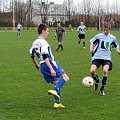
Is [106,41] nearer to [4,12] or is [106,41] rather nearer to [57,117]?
[57,117]

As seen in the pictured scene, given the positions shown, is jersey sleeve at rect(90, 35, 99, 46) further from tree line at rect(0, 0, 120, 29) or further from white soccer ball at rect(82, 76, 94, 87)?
tree line at rect(0, 0, 120, 29)

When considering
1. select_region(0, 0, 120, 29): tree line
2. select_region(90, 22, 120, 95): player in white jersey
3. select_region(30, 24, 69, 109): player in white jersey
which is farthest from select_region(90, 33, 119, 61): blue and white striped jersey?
select_region(0, 0, 120, 29): tree line

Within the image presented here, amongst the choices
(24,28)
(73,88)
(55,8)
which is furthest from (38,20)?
(73,88)

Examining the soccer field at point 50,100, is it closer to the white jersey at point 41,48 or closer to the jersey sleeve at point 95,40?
the white jersey at point 41,48

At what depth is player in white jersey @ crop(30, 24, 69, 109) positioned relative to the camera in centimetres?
729

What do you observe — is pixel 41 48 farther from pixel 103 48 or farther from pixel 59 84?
pixel 103 48

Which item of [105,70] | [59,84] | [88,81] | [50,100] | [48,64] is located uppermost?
[48,64]

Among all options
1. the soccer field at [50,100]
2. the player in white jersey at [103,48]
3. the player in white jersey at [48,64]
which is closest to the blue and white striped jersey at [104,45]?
the player in white jersey at [103,48]

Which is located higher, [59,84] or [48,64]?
[48,64]

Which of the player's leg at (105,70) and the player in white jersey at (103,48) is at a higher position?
the player in white jersey at (103,48)

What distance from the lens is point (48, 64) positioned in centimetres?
726

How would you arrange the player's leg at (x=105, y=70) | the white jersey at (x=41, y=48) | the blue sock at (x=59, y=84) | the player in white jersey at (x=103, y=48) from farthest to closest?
the player in white jersey at (x=103, y=48) < the player's leg at (x=105, y=70) < the blue sock at (x=59, y=84) < the white jersey at (x=41, y=48)

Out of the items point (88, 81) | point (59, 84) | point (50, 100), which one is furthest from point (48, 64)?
point (88, 81)

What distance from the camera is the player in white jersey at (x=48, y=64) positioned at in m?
7.29
